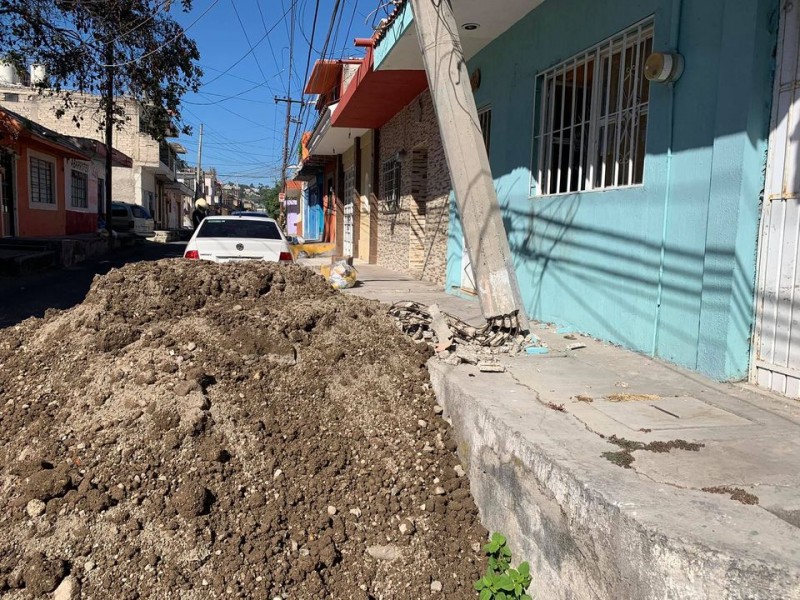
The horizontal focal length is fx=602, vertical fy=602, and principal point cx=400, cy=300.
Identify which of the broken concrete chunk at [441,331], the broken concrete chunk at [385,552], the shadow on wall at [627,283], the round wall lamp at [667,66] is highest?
the round wall lamp at [667,66]

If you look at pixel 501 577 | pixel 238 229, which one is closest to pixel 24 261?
pixel 238 229

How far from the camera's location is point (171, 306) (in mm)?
4633

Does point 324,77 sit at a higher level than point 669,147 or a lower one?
higher

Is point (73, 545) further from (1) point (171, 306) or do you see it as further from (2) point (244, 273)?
(2) point (244, 273)

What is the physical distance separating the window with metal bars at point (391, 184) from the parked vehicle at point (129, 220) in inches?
661

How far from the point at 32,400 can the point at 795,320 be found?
4549 millimetres

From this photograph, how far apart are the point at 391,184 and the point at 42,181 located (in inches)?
489

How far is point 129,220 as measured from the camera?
1083 inches

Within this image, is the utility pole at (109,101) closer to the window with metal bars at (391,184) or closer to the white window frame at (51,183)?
the white window frame at (51,183)

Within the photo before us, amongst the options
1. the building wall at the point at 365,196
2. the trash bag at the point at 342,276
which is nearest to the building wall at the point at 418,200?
the building wall at the point at 365,196

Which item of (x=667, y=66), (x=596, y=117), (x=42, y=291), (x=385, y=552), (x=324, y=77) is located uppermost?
(x=324, y=77)

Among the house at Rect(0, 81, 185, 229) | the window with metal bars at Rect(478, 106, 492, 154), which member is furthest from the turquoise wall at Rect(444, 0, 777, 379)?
the house at Rect(0, 81, 185, 229)

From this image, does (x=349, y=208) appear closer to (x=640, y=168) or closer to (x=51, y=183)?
(x=51, y=183)

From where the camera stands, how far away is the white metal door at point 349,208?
1833cm
